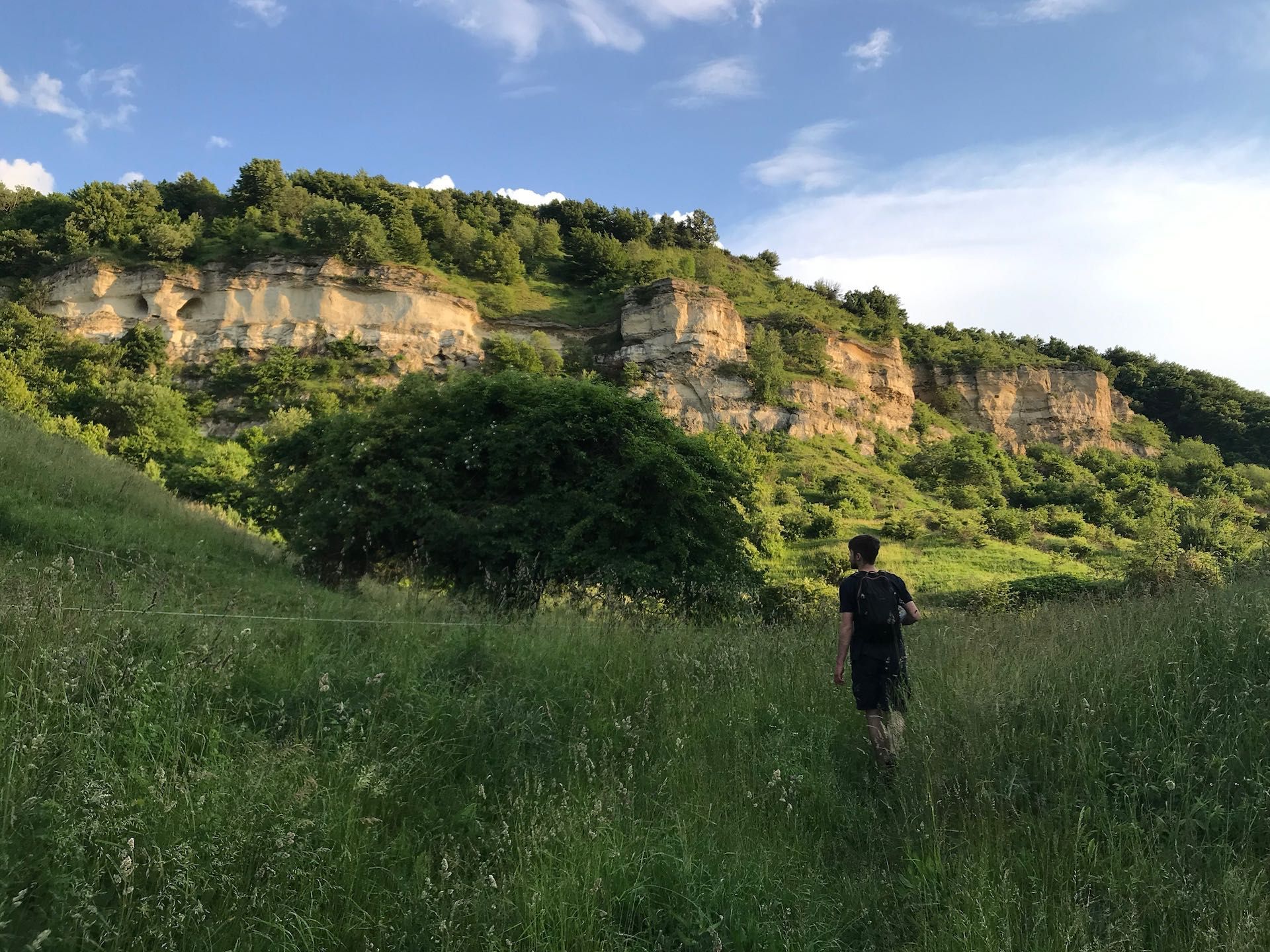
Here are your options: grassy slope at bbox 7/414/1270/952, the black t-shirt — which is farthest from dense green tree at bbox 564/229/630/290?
grassy slope at bbox 7/414/1270/952

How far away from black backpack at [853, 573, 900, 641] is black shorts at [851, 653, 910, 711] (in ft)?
0.48

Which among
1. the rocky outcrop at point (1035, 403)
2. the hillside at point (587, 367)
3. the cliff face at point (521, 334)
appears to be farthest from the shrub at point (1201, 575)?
the rocky outcrop at point (1035, 403)

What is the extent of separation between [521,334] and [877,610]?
55.9m

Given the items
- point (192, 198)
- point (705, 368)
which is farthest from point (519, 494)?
point (192, 198)

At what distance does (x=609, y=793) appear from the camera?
3.15 metres

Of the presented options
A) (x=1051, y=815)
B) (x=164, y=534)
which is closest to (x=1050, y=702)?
(x=1051, y=815)

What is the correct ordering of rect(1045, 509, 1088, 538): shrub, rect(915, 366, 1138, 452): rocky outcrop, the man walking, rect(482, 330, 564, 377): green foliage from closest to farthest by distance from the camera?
the man walking → rect(1045, 509, 1088, 538): shrub → rect(482, 330, 564, 377): green foliage → rect(915, 366, 1138, 452): rocky outcrop

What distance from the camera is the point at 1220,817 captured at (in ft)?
9.20

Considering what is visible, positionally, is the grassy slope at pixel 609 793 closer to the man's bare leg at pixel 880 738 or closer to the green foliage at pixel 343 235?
the man's bare leg at pixel 880 738

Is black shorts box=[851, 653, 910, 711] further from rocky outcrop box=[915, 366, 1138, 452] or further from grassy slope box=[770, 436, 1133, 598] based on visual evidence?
rocky outcrop box=[915, 366, 1138, 452]

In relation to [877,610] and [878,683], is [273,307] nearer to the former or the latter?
[877,610]

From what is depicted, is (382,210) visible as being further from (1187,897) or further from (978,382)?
(1187,897)

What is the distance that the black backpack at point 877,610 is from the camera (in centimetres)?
414

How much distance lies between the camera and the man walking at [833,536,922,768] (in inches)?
160
